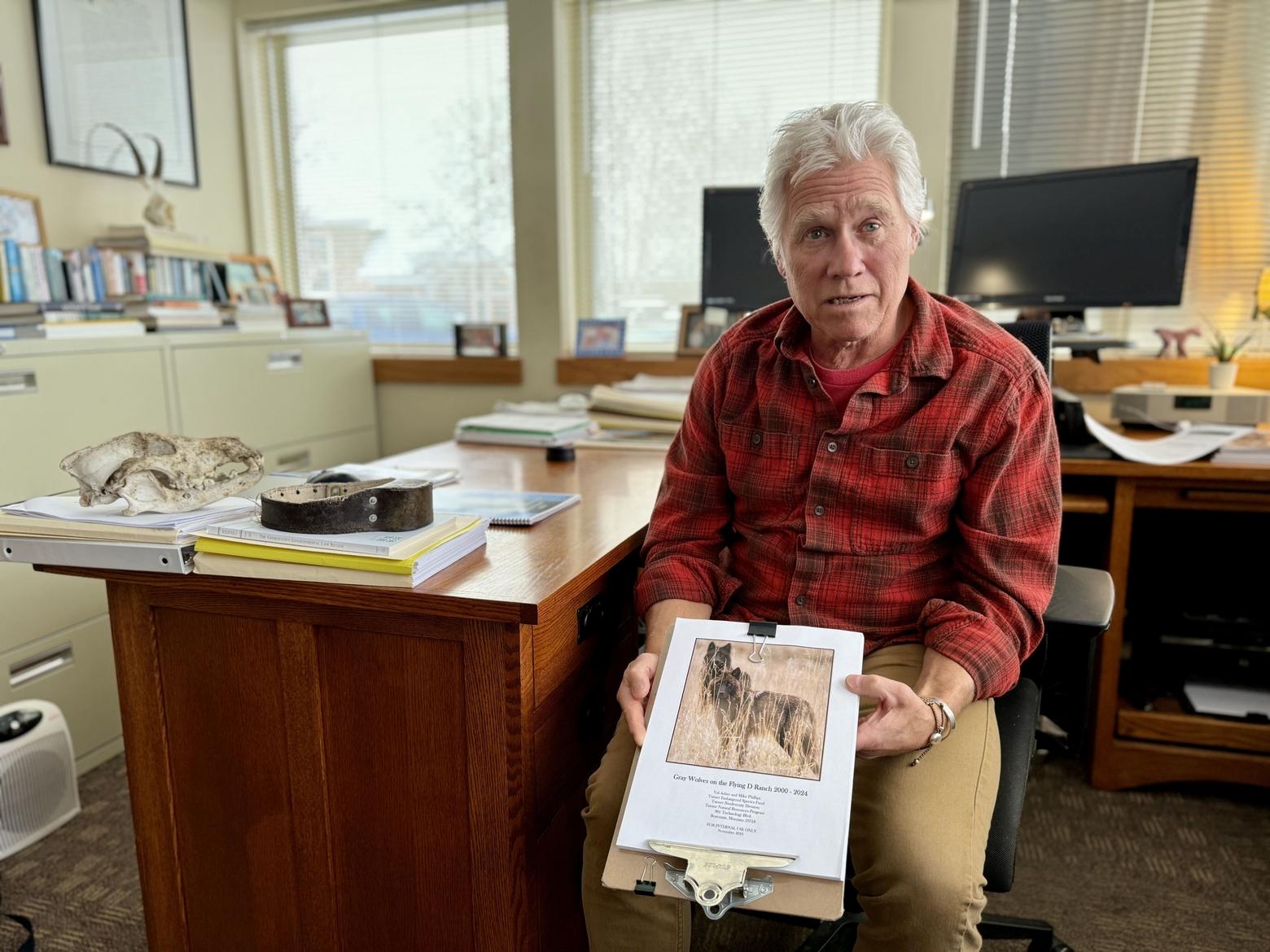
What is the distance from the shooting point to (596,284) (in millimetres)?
3135

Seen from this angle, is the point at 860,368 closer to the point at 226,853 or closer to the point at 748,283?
the point at 226,853

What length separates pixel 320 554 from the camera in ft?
3.38

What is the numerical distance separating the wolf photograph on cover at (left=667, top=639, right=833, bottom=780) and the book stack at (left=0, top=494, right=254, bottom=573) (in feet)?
2.04

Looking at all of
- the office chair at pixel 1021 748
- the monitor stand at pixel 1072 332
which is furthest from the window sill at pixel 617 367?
the office chair at pixel 1021 748

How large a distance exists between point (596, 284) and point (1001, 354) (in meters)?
2.11

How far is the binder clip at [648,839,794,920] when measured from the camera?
86 cm

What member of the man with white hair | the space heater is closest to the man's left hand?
the man with white hair

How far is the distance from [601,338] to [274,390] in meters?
1.02

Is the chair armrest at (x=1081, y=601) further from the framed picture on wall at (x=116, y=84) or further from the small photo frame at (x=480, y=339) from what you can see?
the framed picture on wall at (x=116, y=84)

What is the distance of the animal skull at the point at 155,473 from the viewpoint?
1090mm

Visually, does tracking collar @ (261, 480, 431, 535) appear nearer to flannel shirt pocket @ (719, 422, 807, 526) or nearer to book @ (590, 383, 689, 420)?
flannel shirt pocket @ (719, 422, 807, 526)

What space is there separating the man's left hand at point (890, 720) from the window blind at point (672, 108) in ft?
6.66

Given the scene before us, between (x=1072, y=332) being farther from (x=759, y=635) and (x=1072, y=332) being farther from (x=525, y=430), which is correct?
(x=759, y=635)

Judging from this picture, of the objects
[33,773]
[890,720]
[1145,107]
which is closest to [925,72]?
[1145,107]
